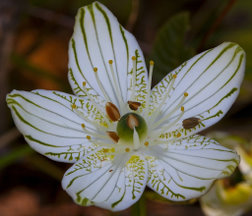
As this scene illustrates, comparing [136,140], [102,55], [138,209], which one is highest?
[102,55]

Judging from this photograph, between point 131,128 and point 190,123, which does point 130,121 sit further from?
Result: point 190,123

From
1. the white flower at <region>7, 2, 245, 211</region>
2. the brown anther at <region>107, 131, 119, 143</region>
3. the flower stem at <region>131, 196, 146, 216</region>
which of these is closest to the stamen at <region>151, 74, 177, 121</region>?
the white flower at <region>7, 2, 245, 211</region>

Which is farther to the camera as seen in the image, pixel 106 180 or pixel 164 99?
pixel 164 99

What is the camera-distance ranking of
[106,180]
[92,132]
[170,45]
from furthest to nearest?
[170,45] < [92,132] < [106,180]

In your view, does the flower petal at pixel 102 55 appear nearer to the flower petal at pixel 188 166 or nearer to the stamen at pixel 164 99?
the stamen at pixel 164 99

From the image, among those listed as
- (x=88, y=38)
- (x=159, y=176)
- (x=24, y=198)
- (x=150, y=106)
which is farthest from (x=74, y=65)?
(x=24, y=198)

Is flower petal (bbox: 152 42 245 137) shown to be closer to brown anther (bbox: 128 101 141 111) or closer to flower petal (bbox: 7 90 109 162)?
brown anther (bbox: 128 101 141 111)

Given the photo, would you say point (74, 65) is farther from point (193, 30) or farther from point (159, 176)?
point (193, 30)

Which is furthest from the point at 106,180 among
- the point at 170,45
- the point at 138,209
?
the point at 170,45
